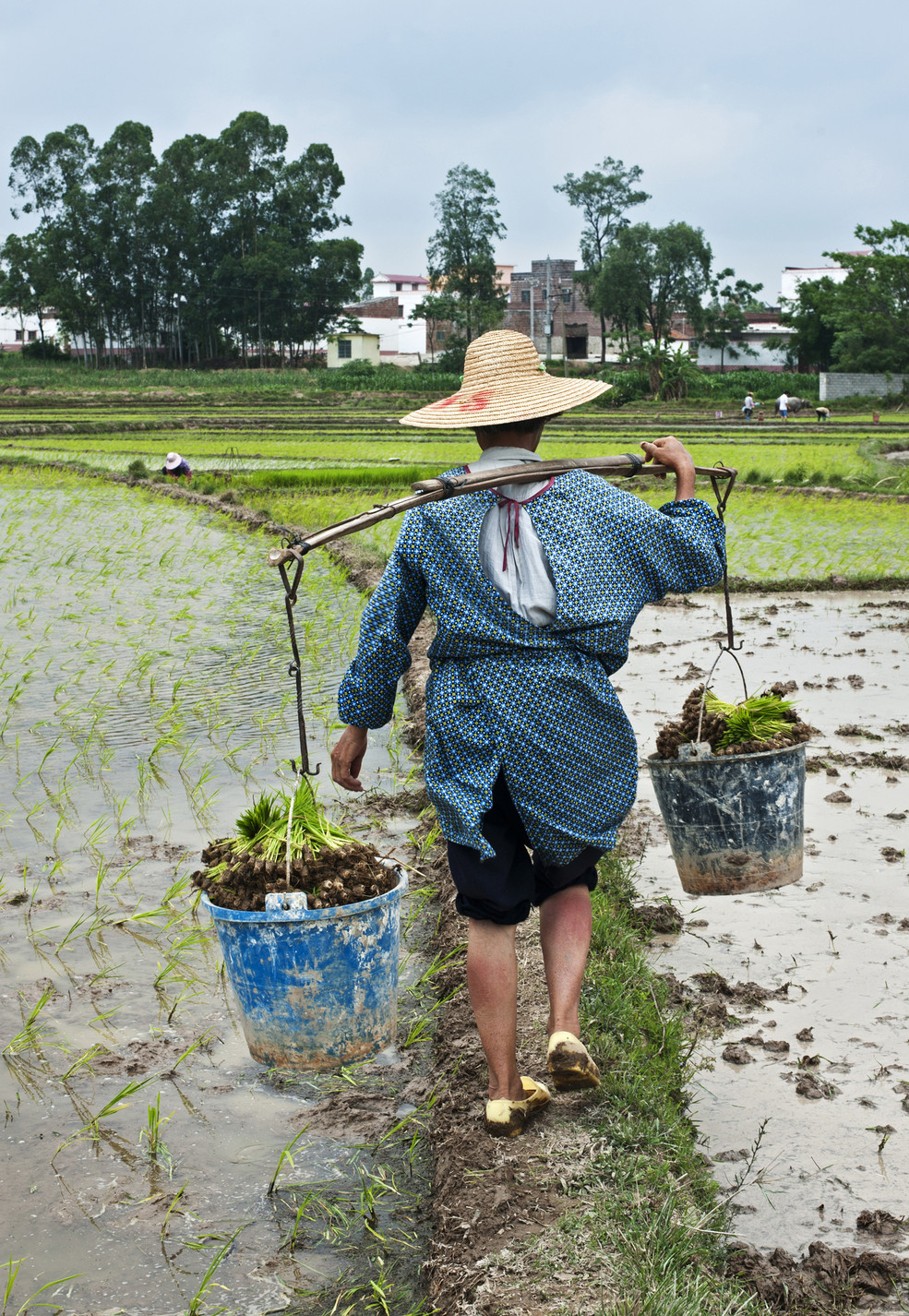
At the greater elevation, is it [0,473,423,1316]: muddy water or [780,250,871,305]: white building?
[780,250,871,305]: white building

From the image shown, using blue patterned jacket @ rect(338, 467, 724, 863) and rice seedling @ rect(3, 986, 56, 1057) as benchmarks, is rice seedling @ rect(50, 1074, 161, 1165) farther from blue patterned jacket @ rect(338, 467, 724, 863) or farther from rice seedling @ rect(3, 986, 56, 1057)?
blue patterned jacket @ rect(338, 467, 724, 863)

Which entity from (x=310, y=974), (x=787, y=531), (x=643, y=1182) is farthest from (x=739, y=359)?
(x=643, y=1182)

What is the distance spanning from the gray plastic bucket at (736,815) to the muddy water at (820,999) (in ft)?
0.83

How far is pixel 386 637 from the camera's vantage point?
221cm

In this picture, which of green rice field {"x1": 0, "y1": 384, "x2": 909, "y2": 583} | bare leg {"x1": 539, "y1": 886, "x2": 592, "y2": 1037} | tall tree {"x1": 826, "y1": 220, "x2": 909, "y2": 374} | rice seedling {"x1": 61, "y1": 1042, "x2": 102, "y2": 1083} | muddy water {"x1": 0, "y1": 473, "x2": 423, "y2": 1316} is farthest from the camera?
tall tree {"x1": 826, "y1": 220, "x2": 909, "y2": 374}

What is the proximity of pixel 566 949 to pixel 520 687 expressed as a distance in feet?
1.58

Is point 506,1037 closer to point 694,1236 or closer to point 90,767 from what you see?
point 694,1236

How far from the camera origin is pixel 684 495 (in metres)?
2.34

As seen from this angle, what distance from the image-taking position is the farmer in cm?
209

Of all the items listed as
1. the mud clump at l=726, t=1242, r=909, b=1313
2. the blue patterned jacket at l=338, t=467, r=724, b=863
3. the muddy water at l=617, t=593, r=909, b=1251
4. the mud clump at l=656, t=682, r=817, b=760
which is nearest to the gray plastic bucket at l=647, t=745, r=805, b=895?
the mud clump at l=656, t=682, r=817, b=760

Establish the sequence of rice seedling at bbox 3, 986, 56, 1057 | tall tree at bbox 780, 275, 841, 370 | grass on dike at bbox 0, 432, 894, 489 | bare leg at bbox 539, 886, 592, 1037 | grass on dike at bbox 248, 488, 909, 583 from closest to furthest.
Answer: bare leg at bbox 539, 886, 592, 1037, rice seedling at bbox 3, 986, 56, 1057, grass on dike at bbox 248, 488, 909, 583, grass on dike at bbox 0, 432, 894, 489, tall tree at bbox 780, 275, 841, 370

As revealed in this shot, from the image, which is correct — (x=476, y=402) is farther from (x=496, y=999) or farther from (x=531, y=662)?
(x=496, y=999)

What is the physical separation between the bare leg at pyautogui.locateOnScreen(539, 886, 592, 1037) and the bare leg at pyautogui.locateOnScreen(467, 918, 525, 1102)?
9cm

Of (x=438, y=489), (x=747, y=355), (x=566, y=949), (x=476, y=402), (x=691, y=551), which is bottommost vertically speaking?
(x=566, y=949)
